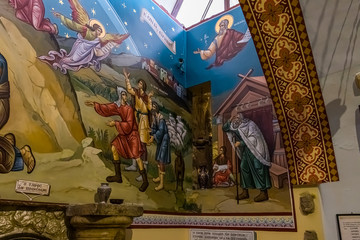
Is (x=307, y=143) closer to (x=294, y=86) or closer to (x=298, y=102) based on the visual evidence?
(x=298, y=102)

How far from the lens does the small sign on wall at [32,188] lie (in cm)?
358

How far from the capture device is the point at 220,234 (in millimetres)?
5379

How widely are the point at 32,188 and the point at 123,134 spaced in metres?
1.61

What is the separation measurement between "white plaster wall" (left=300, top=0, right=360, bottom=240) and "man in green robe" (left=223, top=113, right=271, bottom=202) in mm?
1130

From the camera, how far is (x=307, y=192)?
168 inches

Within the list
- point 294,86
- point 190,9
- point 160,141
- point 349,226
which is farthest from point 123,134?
point 190,9

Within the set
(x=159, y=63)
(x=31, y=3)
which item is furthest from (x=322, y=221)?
(x=31, y=3)

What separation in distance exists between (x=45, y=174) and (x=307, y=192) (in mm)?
3262

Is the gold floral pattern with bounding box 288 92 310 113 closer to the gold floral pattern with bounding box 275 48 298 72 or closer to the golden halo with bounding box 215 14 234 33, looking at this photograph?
the gold floral pattern with bounding box 275 48 298 72

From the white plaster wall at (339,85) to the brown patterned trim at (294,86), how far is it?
0.10 m

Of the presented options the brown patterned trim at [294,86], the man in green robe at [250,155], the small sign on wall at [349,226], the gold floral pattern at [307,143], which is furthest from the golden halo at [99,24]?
the small sign on wall at [349,226]

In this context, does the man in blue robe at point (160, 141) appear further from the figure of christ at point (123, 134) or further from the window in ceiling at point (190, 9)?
the window in ceiling at point (190, 9)

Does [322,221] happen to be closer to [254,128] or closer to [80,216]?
[254,128]

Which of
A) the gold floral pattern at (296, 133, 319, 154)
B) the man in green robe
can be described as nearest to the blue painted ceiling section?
the man in green robe
